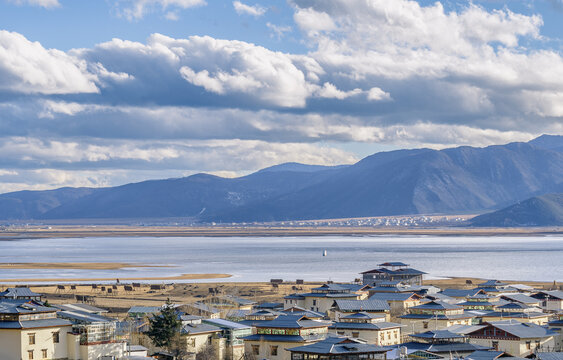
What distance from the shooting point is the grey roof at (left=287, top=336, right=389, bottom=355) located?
187 feet

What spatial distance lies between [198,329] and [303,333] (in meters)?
9.57

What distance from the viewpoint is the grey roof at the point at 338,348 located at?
56938 millimetres

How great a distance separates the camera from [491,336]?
69.9 m

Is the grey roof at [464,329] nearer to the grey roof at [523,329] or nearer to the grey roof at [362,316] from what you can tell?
the grey roof at [523,329]

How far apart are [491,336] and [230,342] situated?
20.3m

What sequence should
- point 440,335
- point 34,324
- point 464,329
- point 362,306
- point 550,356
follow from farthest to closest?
point 362,306 → point 464,329 → point 440,335 → point 34,324 → point 550,356

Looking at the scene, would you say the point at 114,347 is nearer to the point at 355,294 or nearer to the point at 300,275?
the point at 355,294

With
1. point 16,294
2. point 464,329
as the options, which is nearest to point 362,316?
point 464,329

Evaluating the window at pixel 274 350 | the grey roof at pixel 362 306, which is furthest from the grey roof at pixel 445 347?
the grey roof at pixel 362 306

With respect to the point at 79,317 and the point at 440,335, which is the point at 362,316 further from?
the point at 79,317

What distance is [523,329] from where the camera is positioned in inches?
2788

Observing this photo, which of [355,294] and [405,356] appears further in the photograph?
[355,294]

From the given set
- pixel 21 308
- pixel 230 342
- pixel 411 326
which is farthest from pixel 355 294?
pixel 21 308

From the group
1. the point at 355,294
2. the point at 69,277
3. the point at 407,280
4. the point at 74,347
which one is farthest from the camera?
the point at 69,277
